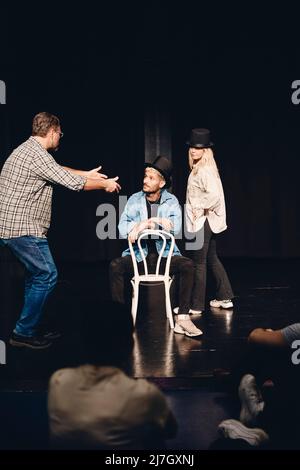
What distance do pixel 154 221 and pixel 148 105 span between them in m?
2.74

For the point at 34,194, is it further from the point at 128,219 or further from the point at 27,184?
the point at 128,219

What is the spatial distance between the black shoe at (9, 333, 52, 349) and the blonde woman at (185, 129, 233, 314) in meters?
1.36

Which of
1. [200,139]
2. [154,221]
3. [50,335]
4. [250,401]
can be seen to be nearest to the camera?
[250,401]

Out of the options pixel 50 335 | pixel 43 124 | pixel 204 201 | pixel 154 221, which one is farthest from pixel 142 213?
pixel 43 124

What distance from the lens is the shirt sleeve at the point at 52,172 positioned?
15.2ft

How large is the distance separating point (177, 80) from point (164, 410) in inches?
238

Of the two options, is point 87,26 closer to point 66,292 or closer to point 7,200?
point 66,292

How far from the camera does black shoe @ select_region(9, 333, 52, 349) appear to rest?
487 cm

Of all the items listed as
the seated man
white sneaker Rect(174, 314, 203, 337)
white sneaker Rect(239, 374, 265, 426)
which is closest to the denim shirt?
the seated man

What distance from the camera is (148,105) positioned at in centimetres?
797

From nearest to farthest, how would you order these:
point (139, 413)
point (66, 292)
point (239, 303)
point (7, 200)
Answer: point (139, 413), point (7, 200), point (239, 303), point (66, 292)

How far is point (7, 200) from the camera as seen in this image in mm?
4707
